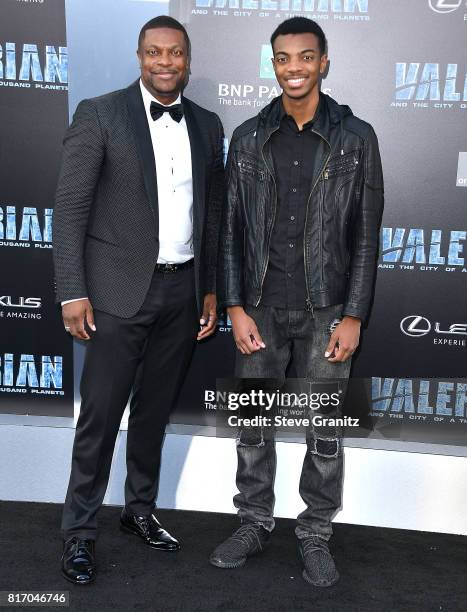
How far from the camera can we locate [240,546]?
10.0ft

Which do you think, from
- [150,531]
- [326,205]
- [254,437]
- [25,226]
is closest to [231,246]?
[326,205]

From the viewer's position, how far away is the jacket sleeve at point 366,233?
9.17 ft

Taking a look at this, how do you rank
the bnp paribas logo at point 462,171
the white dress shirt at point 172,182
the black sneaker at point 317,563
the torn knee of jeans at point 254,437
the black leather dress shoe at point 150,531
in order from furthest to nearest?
the bnp paribas logo at point 462,171
the black leather dress shoe at point 150,531
the torn knee of jeans at point 254,437
the black sneaker at point 317,563
the white dress shirt at point 172,182

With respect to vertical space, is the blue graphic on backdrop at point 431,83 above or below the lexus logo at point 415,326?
above

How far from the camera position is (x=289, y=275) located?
285 cm

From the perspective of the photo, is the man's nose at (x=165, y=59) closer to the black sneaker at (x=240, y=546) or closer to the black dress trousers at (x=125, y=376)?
the black dress trousers at (x=125, y=376)

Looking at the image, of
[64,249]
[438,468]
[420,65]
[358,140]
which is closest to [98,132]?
[64,249]

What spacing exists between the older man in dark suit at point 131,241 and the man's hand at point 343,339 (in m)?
0.53

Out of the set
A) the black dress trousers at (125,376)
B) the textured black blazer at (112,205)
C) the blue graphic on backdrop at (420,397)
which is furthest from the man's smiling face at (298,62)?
the blue graphic on backdrop at (420,397)

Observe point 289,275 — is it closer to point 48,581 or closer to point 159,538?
point 159,538

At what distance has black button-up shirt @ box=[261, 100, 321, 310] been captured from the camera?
2.79 m

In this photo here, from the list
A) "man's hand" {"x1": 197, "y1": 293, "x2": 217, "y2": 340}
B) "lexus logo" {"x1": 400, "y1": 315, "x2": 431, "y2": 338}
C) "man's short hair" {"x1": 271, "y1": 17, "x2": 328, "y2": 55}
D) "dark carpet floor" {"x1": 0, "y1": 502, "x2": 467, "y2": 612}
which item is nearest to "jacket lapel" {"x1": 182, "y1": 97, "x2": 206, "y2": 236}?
"man's hand" {"x1": 197, "y1": 293, "x2": 217, "y2": 340}

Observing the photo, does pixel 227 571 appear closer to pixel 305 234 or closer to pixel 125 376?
pixel 125 376

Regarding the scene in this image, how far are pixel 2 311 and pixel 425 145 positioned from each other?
207cm
